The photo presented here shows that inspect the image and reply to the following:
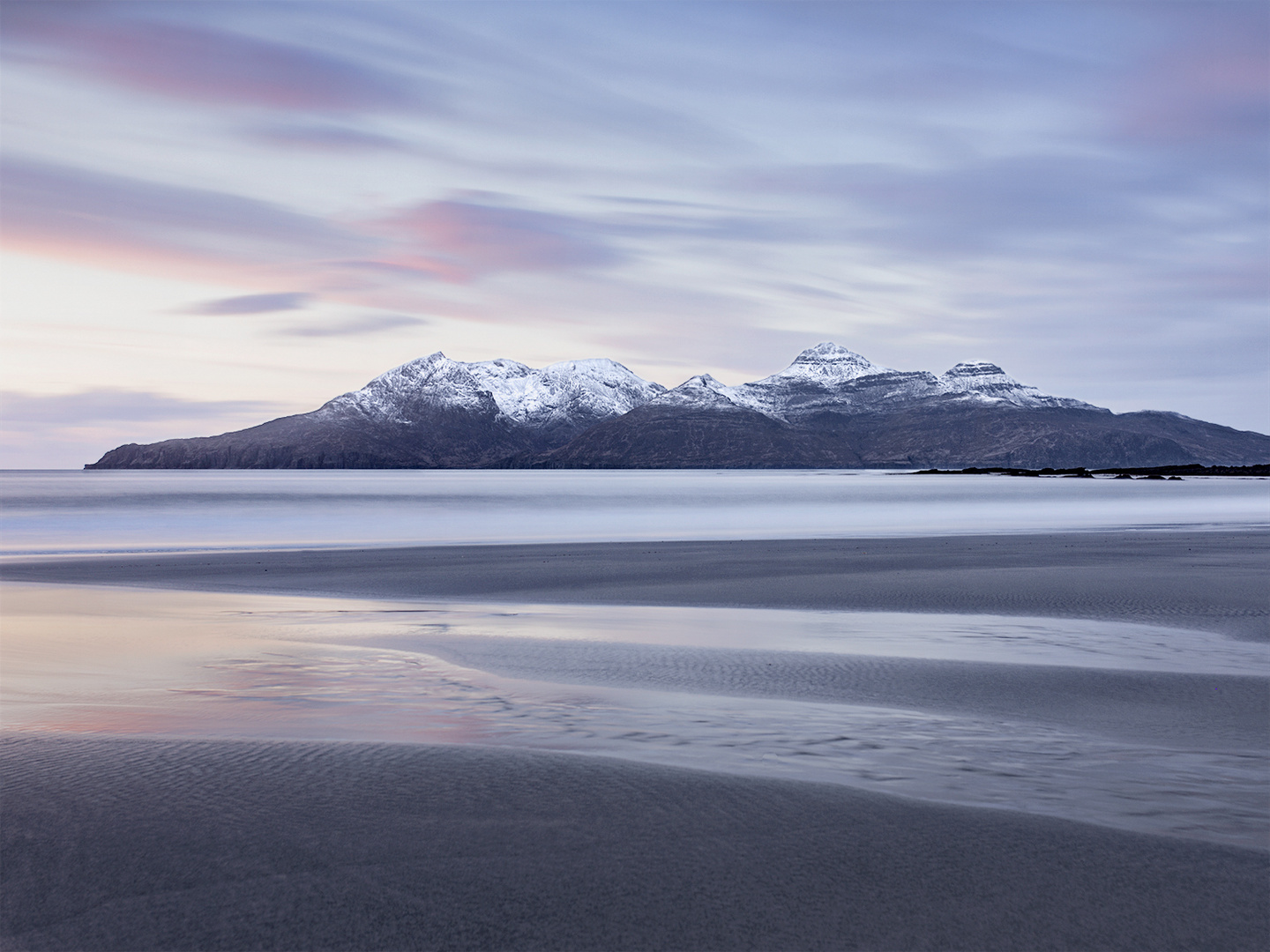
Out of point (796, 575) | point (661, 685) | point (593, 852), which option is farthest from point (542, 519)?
point (593, 852)

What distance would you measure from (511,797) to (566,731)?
1.77 metres

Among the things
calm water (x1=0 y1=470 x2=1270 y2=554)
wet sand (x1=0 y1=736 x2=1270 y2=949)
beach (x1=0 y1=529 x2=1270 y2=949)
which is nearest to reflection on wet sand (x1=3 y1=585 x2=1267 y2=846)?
beach (x1=0 y1=529 x2=1270 y2=949)

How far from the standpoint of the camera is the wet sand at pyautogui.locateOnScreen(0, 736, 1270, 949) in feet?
15.4

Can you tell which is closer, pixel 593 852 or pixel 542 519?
pixel 593 852

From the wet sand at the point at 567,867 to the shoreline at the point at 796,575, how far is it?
9.62 meters

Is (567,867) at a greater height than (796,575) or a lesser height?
lesser

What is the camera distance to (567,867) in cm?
538

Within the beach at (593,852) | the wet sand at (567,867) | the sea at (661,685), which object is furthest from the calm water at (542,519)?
the wet sand at (567,867)

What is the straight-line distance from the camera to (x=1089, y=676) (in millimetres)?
10648

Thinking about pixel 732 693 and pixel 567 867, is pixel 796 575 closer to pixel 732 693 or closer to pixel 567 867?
pixel 732 693

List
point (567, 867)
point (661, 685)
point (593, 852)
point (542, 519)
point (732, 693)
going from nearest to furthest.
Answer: point (567, 867) → point (593, 852) → point (732, 693) → point (661, 685) → point (542, 519)

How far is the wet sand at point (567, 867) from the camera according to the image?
4.68 metres

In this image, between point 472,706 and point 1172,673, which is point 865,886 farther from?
point 1172,673

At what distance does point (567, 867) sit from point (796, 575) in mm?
17406
